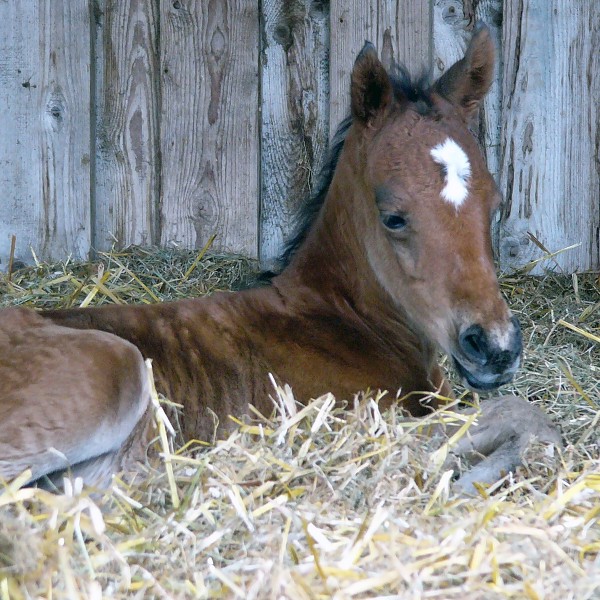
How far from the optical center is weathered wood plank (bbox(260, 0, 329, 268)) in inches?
194

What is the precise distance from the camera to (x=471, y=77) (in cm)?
365

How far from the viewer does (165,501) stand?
255cm

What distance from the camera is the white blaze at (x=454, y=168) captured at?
10.3 ft

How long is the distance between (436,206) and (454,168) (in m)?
0.15

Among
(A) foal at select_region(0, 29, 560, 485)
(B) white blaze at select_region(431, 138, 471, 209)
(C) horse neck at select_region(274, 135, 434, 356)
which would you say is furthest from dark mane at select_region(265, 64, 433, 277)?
(B) white blaze at select_region(431, 138, 471, 209)

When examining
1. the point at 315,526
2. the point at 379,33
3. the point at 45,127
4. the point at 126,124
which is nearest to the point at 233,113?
the point at 126,124

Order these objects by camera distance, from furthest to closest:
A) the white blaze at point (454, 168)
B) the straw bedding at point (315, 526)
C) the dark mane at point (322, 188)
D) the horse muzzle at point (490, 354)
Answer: the dark mane at point (322, 188) → the white blaze at point (454, 168) → the horse muzzle at point (490, 354) → the straw bedding at point (315, 526)

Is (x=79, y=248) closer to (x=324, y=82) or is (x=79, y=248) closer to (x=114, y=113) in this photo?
(x=114, y=113)

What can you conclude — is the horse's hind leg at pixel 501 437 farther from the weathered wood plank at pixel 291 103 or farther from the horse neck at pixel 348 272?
the weathered wood plank at pixel 291 103

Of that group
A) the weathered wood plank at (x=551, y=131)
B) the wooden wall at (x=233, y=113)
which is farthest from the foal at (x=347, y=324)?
the weathered wood plank at (x=551, y=131)

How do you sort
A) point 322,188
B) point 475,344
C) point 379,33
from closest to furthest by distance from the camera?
point 475,344
point 322,188
point 379,33

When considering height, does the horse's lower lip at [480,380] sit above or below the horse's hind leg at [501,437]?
above

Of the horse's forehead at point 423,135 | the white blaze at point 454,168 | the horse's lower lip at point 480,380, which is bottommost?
the horse's lower lip at point 480,380

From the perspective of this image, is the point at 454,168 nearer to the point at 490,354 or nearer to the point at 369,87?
the point at 369,87
